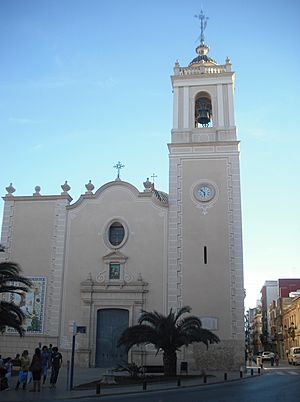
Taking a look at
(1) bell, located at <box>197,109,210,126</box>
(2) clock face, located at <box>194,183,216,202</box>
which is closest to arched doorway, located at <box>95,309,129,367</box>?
(2) clock face, located at <box>194,183,216,202</box>

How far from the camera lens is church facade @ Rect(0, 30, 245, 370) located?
1111 inches

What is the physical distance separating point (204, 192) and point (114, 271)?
7467 mm

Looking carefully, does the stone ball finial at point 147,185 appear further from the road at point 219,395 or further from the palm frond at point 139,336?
the road at point 219,395

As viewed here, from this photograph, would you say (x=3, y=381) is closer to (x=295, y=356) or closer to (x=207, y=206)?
(x=207, y=206)

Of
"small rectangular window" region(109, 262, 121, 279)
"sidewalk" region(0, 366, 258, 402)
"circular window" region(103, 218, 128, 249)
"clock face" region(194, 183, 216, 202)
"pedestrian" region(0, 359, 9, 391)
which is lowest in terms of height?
"sidewalk" region(0, 366, 258, 402)

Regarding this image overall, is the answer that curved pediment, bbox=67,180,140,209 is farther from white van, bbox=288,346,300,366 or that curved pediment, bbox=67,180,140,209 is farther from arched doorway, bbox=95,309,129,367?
white van, bbox=288,346,300,366

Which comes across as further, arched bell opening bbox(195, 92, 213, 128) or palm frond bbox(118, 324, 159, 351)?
arched bell opening bbox(195, 92, 213, 128)

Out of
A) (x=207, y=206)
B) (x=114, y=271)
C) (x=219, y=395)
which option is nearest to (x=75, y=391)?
(x=219, y=395)

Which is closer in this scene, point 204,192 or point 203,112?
point 204,192

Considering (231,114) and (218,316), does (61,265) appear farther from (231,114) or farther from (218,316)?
(231,114)

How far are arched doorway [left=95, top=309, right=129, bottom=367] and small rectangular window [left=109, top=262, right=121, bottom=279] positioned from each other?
204cm

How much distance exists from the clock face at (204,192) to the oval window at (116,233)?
17.2 ft

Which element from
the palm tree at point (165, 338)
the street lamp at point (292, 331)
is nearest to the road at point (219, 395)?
the palm tree at point (165, 338)

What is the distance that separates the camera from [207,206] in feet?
98.2
